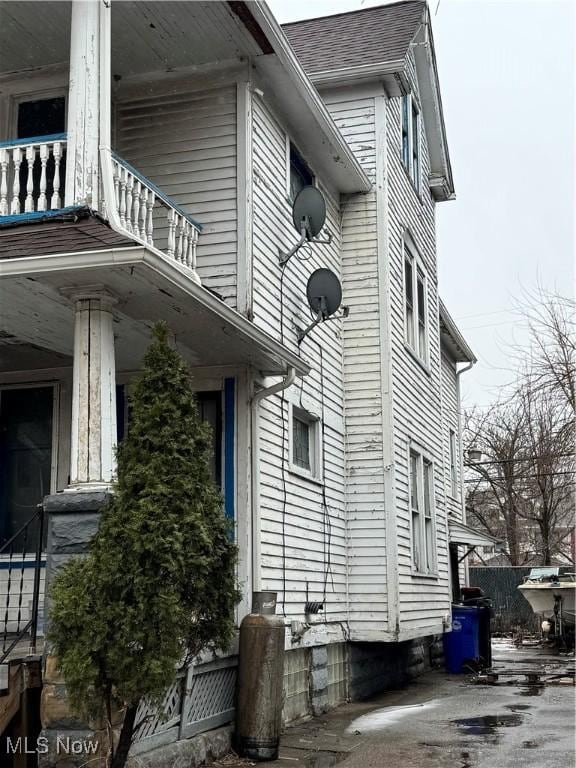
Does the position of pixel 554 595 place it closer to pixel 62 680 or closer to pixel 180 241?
pixel 180 241

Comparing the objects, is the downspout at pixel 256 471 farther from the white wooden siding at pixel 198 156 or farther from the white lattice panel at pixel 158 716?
the white lattice panel at pixel 158 716

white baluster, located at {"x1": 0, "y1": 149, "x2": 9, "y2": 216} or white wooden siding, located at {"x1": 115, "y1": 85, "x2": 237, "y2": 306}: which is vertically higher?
white wooden siding, located at {"x1": 115, "y1": 85, "x2": 237, "y2": 306}

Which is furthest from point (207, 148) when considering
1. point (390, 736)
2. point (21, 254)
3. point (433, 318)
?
point (433, 318)

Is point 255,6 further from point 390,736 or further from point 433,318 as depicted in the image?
point 433,318

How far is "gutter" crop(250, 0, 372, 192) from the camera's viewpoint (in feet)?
28.7

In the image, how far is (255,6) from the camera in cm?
848

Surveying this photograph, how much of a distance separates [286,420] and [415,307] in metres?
5.55

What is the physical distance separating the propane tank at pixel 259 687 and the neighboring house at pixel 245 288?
27 cm

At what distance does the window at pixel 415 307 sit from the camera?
14734 millimetres

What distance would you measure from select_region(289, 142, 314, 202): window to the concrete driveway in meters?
5.95

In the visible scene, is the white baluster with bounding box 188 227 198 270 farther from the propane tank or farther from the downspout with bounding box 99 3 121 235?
the propane tank

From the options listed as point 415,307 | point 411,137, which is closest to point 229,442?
point 415,307

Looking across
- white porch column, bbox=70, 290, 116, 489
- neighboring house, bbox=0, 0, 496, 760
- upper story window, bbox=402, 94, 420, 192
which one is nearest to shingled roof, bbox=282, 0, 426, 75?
neighboring house, bbox=0, 0, 496, 760

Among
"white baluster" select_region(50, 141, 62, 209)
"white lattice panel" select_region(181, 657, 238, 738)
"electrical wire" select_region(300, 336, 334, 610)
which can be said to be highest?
"white baluster" select_region(50, 141, 62, 209)
